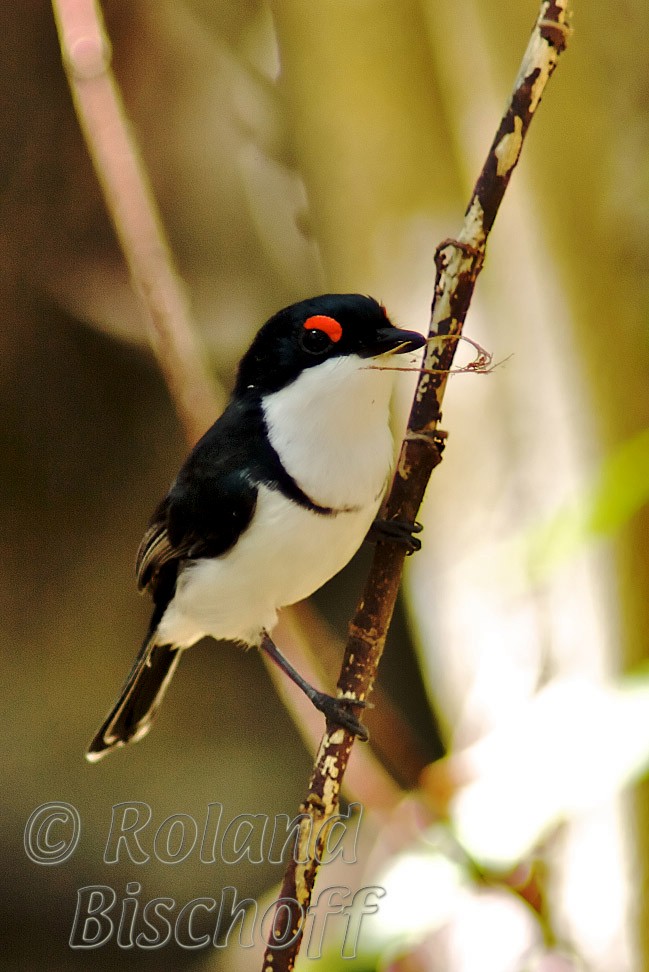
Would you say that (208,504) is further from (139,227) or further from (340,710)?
(139,227)

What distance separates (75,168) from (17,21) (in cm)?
23

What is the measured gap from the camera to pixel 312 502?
3.75 feet

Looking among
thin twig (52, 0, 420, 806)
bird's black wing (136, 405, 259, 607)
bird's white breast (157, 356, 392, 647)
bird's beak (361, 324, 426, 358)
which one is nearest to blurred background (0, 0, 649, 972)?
thin twig (52, 0, 420, 806)

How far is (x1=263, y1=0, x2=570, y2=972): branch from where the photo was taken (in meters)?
0.96

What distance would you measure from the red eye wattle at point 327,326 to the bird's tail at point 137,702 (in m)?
0.55

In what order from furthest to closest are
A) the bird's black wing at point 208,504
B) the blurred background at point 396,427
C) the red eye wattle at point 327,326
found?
the blurred background at point 396,427 < the bird's black wing at point 208,504 < the red eye wattle at point 327,326

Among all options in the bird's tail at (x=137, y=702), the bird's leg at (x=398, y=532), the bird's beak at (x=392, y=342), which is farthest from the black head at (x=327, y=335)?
the bird's tail at (x=137, y=702)

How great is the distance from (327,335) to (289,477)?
181 millimetres

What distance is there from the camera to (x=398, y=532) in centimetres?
109

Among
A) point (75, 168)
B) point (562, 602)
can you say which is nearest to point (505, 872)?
point (562, 602)

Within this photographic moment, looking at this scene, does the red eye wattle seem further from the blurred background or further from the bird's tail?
the bird's tail

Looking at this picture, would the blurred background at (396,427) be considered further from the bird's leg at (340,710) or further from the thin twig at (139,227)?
the bird's leg at (340,710)

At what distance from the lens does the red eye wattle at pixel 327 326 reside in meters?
1.07

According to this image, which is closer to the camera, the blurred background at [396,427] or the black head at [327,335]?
the black head at [327,335]
